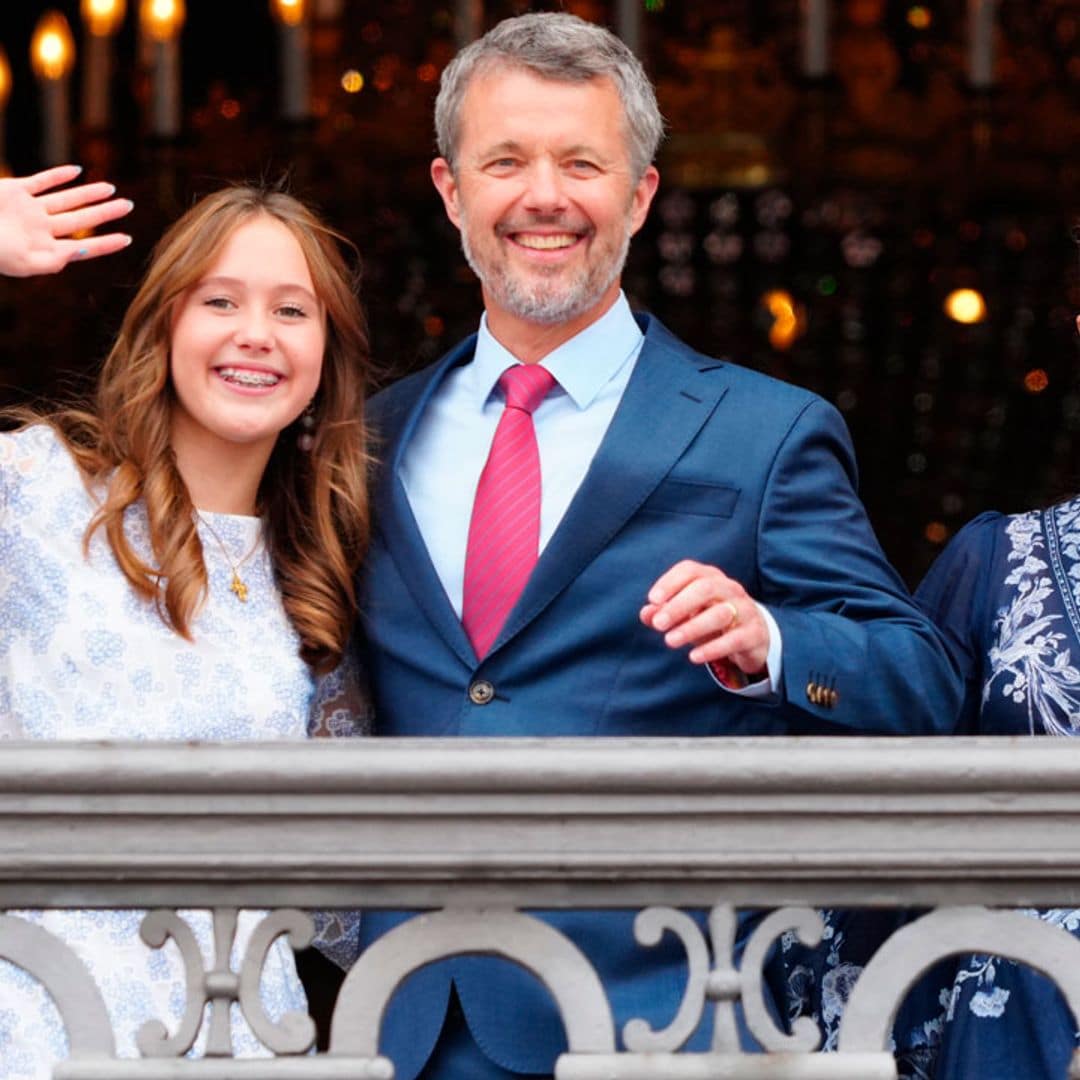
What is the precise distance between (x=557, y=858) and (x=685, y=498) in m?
0.86

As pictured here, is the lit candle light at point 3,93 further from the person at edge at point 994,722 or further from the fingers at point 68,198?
the person at edge at point 994,722

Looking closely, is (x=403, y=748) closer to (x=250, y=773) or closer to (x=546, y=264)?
(x=250, y=773)

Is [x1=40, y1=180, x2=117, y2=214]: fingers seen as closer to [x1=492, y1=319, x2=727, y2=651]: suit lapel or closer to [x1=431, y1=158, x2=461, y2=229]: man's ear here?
[x1=431, y1=158, x2=461, y2=229]: man's ear

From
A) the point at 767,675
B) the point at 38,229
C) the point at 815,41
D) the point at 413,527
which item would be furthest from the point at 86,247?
the point at 815,41

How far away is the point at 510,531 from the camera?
2.87 metres

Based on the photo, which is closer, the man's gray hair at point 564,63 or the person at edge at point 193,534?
the person at edge at point 193,534

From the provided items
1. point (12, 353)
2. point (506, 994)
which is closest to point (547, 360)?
point (506, 994)

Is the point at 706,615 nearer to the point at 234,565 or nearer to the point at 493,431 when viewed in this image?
the point at 493,431

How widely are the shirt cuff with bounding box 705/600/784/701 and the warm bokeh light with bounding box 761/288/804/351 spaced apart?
3223 mm

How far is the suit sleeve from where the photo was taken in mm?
2635

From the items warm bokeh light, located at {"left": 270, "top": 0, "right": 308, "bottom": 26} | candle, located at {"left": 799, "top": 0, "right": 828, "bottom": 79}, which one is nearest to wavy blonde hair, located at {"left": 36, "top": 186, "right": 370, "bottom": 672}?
warm bokeh light, located at {"left": 270, "top": 0, "right": 308, "bottom": 26}

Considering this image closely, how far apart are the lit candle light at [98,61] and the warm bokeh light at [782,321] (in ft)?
6.07

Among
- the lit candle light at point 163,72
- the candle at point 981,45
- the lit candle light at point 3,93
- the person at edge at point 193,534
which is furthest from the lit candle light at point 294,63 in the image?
the person at edge at point 193,534

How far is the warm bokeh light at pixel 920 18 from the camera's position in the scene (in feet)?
22.2
